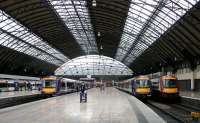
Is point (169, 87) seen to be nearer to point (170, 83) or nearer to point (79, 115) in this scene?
point (170, 83)

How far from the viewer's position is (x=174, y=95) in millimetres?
47969

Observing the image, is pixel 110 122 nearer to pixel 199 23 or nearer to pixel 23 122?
pixel 23 122

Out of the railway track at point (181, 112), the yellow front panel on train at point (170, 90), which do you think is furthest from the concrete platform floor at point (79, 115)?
the yellow front panel on train at point (170, 90)

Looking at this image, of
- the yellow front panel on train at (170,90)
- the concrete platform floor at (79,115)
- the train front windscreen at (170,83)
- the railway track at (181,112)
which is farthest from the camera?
the train front windscreen at (170,83)

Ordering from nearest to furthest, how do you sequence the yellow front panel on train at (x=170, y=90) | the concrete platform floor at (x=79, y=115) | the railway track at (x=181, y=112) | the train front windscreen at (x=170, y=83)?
the concrete platform floor at (x=79, y=115) < the railway track at (x=181, y=112) < the yellow front panel on train at (x=170, y=90) < the train front windscreen at (x=170, y=83)

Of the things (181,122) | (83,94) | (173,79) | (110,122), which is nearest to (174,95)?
(173,79)

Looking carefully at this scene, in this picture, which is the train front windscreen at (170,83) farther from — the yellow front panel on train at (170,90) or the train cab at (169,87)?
the yellow front panel on train at (170,90)

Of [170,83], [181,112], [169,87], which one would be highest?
[170,83]

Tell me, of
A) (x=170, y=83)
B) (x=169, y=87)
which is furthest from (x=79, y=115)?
(x=170, y=83)

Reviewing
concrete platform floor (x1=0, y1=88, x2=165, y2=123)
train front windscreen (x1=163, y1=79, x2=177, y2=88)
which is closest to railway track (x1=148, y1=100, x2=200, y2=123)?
concrete platform floor (x1=0, y1=88, x2=165, y2=123)

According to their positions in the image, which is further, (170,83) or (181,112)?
(170,83)

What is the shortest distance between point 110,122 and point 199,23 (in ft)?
119

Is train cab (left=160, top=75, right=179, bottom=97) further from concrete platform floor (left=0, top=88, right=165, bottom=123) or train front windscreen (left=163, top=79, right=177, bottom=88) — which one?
concrete platform floor (left=0, top=88, right=165, bottom=123)

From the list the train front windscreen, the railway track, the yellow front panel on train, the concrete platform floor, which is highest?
the train front windscreen
